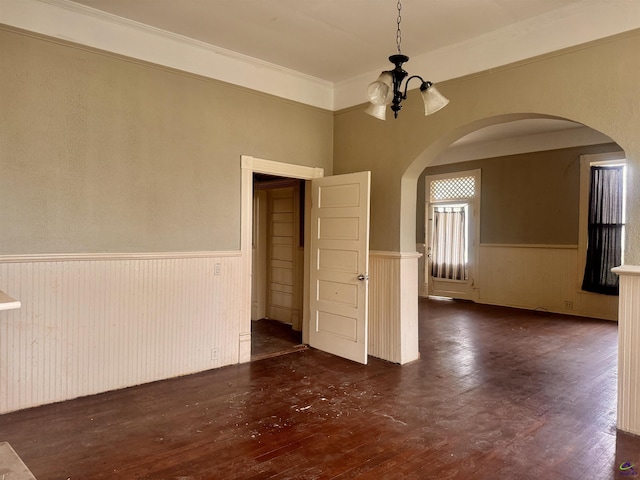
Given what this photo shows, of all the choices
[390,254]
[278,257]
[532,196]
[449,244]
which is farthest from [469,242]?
[390,254]

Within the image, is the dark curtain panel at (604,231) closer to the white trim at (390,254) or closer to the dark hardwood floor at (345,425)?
the dark hardwood floor at (345,425)

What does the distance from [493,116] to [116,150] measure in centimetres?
322

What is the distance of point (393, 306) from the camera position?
170 inches

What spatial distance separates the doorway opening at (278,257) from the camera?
5648 millimetres

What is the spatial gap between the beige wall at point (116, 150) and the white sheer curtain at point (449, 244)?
17.4 feet

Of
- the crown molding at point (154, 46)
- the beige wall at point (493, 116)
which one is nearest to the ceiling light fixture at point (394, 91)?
the beige wall at point (493, 116)

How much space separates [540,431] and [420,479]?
112 centimetres

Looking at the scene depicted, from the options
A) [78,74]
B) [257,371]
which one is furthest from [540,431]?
[78,74]

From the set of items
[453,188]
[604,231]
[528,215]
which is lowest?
[604,231]

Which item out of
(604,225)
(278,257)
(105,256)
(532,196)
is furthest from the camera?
(532,196)

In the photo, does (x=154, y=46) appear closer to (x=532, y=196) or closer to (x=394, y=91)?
(x=394, y=91)

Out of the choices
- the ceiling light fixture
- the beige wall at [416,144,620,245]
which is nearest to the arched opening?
the beige wall at [416,144,620,245]

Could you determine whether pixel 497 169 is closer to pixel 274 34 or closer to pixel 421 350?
pixel 421 350

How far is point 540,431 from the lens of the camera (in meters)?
2.85
